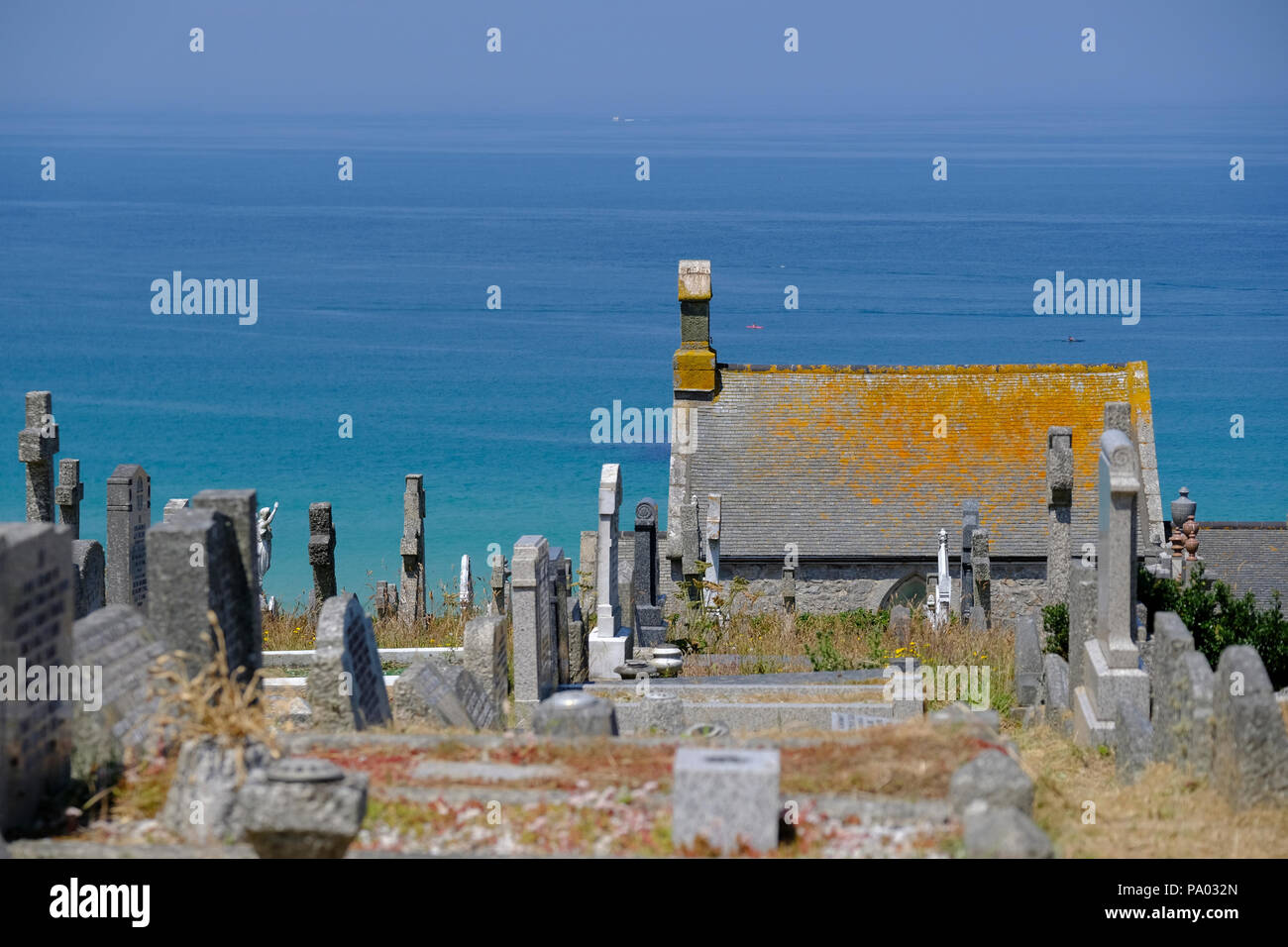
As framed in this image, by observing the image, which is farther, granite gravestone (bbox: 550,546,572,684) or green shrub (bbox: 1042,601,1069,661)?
green shrub (bbox: 1042,601,1069,661)

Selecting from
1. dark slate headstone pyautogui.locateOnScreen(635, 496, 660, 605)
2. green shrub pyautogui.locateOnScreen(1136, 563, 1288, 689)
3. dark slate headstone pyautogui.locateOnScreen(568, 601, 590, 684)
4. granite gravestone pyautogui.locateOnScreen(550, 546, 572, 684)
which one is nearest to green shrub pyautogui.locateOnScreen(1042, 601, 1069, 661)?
Answer: green shrub pyautogui.locateOnScreen(1136, 563, 1288, 689)

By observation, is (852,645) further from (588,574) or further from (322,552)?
(322,552)

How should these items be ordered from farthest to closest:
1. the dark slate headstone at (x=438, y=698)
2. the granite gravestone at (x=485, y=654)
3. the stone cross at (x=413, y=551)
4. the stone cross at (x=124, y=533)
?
the stone cross at (x=413, y=551) → the stone cross at (x=124, y=533) → the granite gravestone at (x=485, y=654) → the dark slate headstone at (x=438, y=698)

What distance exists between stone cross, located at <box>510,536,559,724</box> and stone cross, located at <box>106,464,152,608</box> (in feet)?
19.8

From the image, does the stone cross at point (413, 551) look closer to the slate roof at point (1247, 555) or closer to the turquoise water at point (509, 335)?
the slate roof at point (1247, 555)

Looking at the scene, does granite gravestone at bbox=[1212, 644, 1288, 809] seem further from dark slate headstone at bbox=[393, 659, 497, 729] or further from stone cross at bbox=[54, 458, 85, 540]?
stone cross at bbox=[54, 458, 85, 540]

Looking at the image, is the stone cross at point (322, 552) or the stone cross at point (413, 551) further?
the stone cross at point (413, 551)

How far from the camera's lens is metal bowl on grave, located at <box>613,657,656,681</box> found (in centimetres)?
1769

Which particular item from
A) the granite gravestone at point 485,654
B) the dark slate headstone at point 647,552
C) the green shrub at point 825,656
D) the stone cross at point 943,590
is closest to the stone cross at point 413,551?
the dark slate headstone at point 647,552

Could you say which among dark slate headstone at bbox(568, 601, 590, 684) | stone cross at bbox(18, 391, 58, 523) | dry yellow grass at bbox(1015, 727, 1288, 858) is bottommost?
dry yellow grass at bbox(1015, 727, 1288, 858)

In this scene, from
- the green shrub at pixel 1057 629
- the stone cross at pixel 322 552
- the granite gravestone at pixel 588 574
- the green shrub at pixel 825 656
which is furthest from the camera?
the stone cross at pixel 322 552

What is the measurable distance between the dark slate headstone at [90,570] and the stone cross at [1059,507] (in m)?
11.3

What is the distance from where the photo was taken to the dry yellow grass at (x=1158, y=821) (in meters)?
9.02
